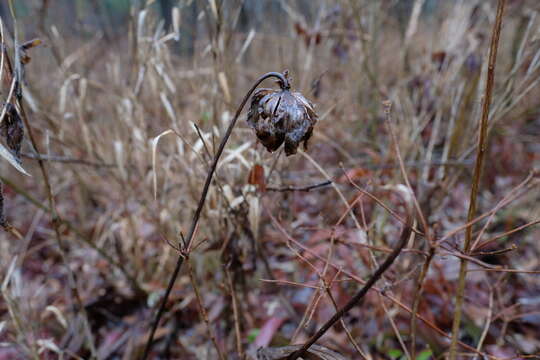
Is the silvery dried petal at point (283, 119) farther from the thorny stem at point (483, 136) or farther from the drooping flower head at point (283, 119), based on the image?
the thorny stem at point (483, 136)

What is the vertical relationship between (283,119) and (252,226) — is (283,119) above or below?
above

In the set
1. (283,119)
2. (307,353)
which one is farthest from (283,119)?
(307,353)

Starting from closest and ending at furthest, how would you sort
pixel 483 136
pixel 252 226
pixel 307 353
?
1. pixel 483 136
2. pixel 307 353
3. pixel 252 226

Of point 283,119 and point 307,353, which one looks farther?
point 307,353

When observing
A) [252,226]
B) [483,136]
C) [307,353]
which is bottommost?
[307,353]

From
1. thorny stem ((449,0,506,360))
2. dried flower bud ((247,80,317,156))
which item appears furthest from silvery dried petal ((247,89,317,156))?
thorny stem ((449,0,506,360))

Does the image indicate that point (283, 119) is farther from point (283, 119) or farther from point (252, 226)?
point (252, 226)

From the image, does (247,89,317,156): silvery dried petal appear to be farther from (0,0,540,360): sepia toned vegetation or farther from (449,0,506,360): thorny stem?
(449,0,506,360): thorny stem

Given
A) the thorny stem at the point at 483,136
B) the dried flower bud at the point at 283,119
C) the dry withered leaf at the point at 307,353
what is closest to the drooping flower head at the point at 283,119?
the dried flower bud at the point at 283,119

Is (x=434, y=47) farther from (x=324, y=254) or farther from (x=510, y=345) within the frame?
(x=510, y=345)
